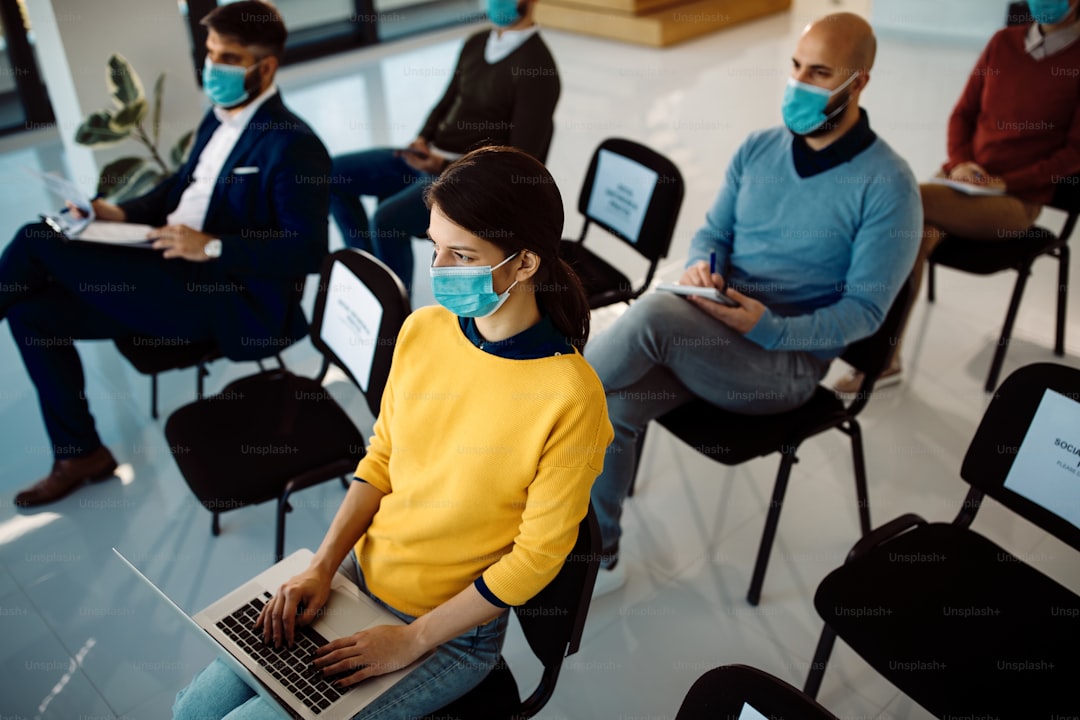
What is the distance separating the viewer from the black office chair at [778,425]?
92.3 inches

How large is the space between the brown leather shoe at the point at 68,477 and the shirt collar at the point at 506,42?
2094mm

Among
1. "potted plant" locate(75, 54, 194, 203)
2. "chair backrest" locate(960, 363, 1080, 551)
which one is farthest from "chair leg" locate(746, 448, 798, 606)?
"potted plant" locate(75, 54, 194, 203)

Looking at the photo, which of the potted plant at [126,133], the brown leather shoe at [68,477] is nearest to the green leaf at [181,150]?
the potted plant at [126,133]

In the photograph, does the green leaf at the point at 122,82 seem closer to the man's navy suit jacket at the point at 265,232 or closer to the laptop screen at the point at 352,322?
the man's navy suit jacket at the point at 265,232

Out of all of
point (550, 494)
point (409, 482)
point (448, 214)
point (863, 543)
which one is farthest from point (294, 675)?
point (863, 543)

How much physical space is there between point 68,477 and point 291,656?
1.72 m

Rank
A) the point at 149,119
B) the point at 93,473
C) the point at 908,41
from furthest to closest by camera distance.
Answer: the point at 908,41 → the point at 149,119 → the point at 93,473

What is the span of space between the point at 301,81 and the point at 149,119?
3.36 metres

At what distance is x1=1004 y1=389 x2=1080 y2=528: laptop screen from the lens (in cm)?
182

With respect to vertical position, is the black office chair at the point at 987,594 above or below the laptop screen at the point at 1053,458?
below

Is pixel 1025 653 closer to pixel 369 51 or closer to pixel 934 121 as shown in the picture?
pixel 934 121

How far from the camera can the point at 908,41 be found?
7770mm

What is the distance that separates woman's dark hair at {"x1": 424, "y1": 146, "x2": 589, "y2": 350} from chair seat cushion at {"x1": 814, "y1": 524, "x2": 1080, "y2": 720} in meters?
0.99

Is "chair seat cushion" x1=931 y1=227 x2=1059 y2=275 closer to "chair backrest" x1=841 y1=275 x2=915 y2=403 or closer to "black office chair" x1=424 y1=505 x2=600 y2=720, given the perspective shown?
"chair backrest" x1=841 y1=275 x2=915 y2=403
